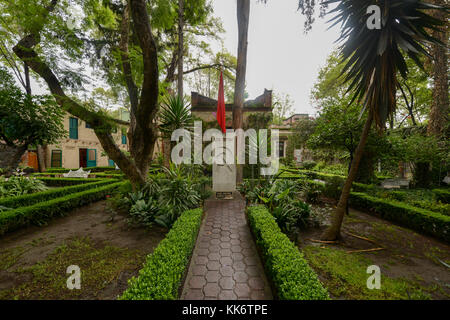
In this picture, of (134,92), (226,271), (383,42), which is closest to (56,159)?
(134,92)

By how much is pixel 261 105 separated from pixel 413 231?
32.7 feet

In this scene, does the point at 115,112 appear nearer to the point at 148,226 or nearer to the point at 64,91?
the point at 64,91

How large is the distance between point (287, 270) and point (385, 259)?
241 centimetres

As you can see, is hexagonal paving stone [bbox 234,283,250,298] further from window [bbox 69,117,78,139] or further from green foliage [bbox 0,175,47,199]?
window [bbox 69,117,78,139]

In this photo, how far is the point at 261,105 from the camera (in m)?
11.8

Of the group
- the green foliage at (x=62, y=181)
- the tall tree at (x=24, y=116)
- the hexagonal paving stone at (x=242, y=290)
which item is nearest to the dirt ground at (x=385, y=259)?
the hexagonal paving stone at (x=242, y=290)

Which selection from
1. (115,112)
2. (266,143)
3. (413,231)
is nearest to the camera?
(413,231)

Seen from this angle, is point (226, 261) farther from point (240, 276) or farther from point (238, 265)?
point (240, 276)

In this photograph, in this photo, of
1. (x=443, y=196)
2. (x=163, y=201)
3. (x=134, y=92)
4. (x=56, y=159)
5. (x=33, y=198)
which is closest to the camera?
(x=163, y=201)

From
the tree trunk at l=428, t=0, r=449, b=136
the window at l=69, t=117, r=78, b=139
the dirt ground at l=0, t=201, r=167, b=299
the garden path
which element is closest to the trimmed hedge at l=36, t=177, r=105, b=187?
the dirt ground at l=0, t=201, r=167, b=299

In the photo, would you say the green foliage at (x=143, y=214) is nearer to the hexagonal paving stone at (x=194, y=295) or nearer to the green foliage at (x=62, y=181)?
the hexagonal paving stone at (x=194, y=295)

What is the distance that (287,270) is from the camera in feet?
6.57

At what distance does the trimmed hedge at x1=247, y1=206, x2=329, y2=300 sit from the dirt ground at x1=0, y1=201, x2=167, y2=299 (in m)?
2.15
